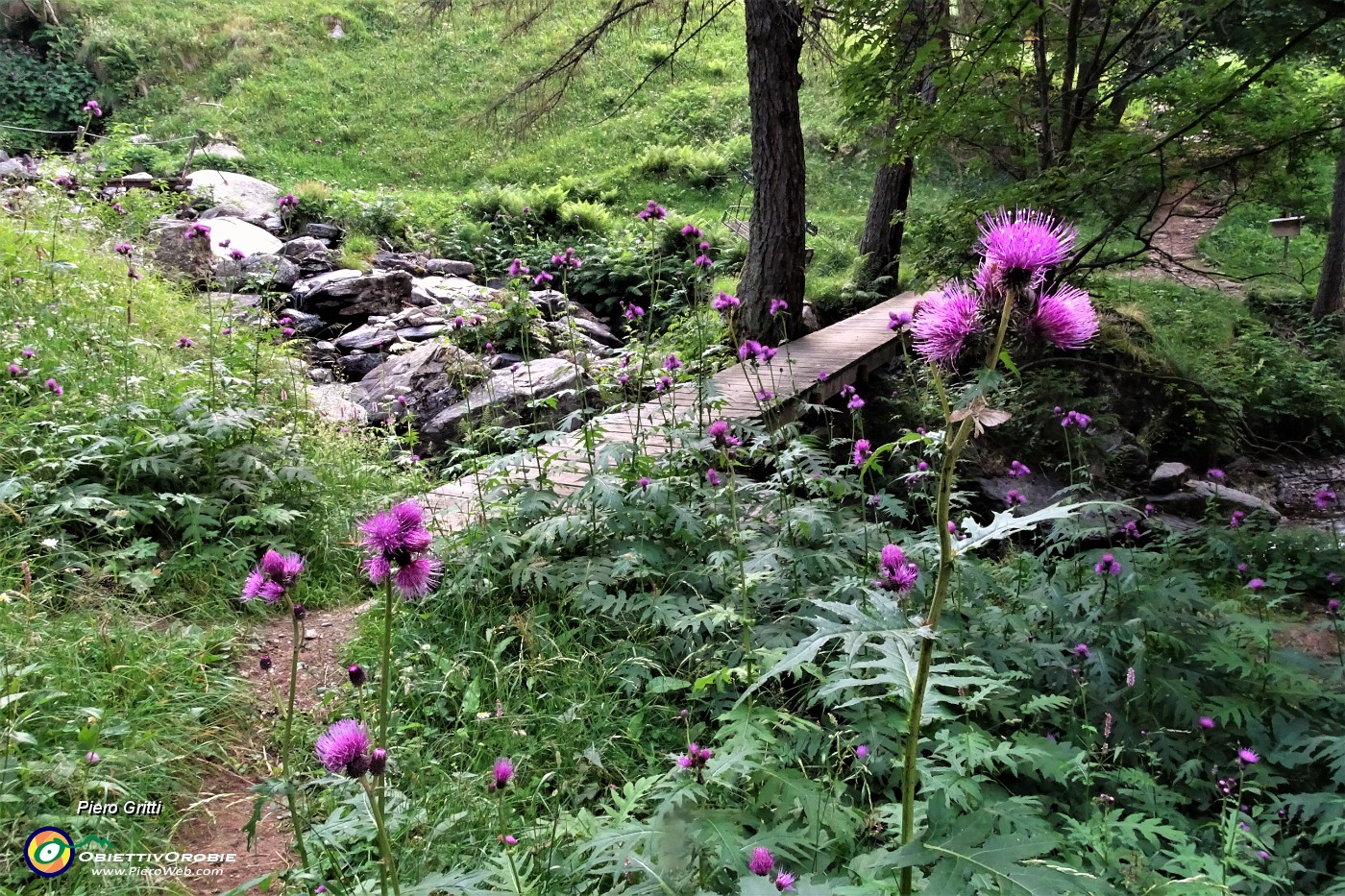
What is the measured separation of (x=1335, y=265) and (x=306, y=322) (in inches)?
550

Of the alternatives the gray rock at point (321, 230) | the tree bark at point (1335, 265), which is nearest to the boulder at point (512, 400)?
the gray rock at point (321, 230)

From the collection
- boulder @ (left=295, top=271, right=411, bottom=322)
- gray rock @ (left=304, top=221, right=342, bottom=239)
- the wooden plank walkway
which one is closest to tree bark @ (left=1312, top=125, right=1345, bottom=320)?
the wooden plank walkway

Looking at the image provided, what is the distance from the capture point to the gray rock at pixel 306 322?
9430 mm

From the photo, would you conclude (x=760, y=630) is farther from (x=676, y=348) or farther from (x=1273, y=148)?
(x=1273, y=148)

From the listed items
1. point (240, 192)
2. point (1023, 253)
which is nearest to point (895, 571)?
point (1023, 253)

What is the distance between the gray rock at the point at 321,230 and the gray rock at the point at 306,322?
3229 millimetres

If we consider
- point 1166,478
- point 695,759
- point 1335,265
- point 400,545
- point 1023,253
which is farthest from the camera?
point 1335,265

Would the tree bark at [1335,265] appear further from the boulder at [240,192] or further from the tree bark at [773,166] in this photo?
the boulder at [240,192]

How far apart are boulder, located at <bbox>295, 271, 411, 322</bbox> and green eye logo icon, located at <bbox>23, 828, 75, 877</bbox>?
8930 mm

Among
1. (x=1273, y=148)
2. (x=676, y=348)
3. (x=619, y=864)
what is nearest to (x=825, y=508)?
(x=619, y=864)

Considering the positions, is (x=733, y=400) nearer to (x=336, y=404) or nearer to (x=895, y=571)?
(x=336, y=404)

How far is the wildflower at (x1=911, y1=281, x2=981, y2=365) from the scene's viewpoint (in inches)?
49.7

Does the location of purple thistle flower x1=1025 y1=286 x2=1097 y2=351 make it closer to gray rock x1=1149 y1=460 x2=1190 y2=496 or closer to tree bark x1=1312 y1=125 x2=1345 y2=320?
gray rock x1=1149 y1=460 x2=1190 y2=496

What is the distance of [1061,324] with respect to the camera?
4.07 feet
